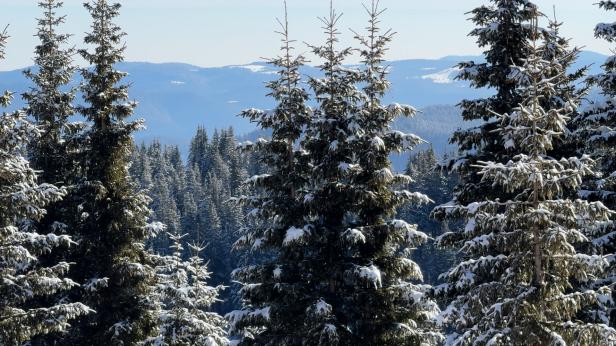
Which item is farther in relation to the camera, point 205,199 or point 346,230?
point 205,199

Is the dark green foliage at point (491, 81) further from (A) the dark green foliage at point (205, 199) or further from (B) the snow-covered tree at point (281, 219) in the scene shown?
(A) the dark green foliage at point (205, 199)

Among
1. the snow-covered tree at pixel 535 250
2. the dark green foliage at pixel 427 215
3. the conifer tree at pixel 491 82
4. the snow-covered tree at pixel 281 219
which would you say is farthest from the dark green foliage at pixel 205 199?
the snow-covered tree at pixel 535 250

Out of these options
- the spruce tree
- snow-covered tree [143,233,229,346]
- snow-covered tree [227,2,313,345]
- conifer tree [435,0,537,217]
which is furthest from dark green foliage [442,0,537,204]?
snow-covered tree [143,233,229,346]

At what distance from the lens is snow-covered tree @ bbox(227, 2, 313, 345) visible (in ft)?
58.7

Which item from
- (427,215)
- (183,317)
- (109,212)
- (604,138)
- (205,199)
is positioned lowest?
(205,199)

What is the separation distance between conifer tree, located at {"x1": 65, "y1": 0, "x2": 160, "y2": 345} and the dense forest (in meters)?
0.07

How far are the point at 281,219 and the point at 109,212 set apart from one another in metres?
6.48

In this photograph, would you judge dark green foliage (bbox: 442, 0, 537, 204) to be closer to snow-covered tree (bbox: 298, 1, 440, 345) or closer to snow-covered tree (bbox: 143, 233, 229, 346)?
snow-covered tree (bbox: 298, 1, 440, 345)

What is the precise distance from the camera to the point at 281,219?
59.7ft

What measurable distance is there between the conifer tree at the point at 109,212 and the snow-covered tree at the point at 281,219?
4584 millimetres

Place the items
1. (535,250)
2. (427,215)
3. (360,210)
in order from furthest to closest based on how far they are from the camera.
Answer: (427,215), (360,210), (535,250)

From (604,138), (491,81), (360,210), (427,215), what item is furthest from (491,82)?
(427,215)

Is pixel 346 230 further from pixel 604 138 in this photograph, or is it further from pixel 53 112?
pixel 53 112

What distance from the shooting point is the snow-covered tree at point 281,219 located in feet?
58.7
